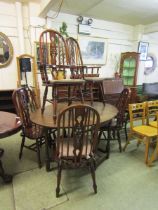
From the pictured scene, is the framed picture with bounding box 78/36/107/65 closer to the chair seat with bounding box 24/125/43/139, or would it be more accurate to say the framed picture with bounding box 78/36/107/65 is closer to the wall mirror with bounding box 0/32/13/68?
the wall mirror with bounding box 0/32/13/68

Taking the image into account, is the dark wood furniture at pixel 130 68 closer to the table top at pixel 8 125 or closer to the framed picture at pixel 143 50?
the framed picture at pixel 143 50

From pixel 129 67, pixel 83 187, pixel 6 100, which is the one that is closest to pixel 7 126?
pixel 83 187

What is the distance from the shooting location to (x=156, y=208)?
1547 mm

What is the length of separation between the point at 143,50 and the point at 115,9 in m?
2.17

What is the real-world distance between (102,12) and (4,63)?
9.31 feet

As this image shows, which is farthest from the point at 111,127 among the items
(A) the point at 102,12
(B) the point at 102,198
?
(A) the point at 102,12

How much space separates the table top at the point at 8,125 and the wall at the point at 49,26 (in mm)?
2176

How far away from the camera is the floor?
158cm

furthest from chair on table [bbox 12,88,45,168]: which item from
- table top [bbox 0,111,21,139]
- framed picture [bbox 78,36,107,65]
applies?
framed picture [bbox 78,36,107,65]

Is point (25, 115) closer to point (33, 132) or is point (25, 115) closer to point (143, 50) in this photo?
point (33, 132)

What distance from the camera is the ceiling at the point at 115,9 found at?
3.47m

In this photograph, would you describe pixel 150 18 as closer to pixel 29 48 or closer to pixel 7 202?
pixel 29 48

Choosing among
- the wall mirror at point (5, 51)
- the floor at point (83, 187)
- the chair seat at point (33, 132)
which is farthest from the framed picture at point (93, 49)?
the floor at point (83, 187)

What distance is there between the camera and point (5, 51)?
364 centimetres
